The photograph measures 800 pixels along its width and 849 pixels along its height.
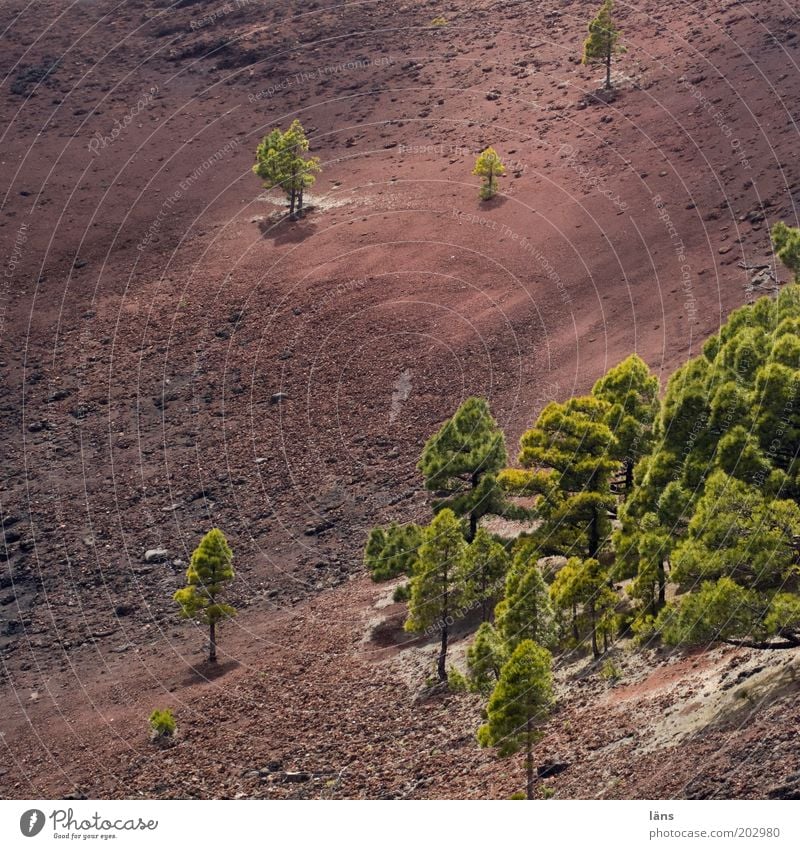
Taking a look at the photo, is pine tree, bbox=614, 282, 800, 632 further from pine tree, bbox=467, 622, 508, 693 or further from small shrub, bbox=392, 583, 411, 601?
small shrub, bbox=392, 583, 411, 601

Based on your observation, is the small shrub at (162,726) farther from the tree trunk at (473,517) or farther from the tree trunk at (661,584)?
the tree trunk at (661,584)

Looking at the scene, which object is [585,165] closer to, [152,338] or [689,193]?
[689,193]

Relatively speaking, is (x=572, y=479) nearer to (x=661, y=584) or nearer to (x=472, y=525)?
(x=472, y=525)

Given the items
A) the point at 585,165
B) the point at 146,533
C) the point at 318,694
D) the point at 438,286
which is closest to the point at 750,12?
the point at 585,165

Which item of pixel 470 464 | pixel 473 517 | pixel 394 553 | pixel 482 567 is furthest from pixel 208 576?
pixel 482 567

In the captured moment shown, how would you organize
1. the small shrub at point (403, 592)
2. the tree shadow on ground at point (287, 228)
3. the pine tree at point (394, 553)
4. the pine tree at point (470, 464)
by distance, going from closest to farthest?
the pine tree at point (470, 464)
the small shrub at point (403, 592)
the pine tree at point (394, 553)
the tree shadow on ground at point (287, 228)

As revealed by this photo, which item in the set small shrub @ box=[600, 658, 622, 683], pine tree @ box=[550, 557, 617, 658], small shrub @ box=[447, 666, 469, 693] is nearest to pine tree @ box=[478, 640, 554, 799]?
pine tree @ box=[550, 557, 617, 658]

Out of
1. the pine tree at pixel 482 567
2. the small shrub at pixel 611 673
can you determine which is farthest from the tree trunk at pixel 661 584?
the pine tree at pixel 482 567
